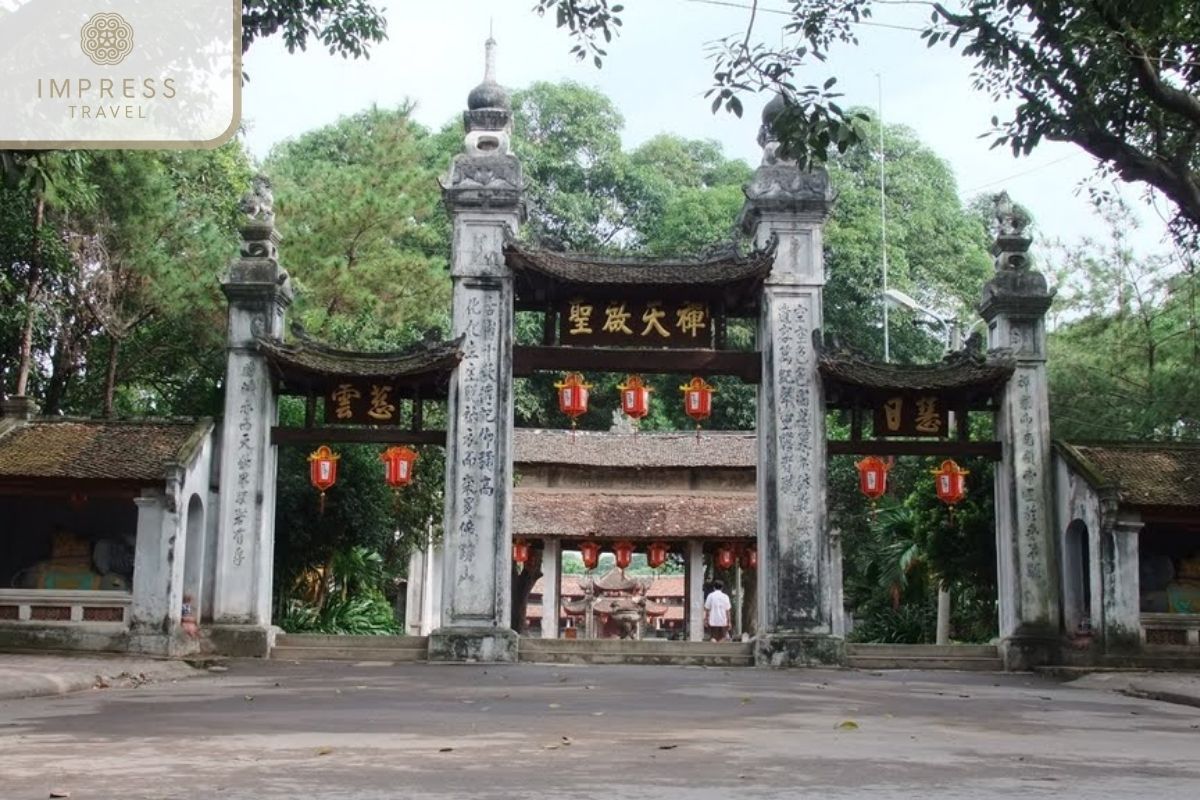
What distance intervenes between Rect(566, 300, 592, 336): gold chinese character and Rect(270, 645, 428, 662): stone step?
15.9 ft

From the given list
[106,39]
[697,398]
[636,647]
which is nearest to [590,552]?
[697,398]

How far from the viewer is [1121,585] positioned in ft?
55.4

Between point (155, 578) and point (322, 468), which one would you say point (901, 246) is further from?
point (155, 578)

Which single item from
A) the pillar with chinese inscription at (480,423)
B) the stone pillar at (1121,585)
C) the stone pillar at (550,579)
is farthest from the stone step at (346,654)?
the stone pillar at (550,579)

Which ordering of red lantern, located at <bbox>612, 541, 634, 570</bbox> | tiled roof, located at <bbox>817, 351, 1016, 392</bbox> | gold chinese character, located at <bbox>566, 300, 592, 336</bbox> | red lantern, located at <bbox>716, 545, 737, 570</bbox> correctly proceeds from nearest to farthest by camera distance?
tiled roof, located at <bbox>817, 351, 1016, 392</bbox> → gold chinese character, located at <bbox>566, 300, 592, 336</bbox> → red lantern, located at <bbox>612, 541, 634, 570</bbox> → red lantern, located at <bbox>716, 545, 737, 570</bbox>

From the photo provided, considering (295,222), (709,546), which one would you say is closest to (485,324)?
(295,222)

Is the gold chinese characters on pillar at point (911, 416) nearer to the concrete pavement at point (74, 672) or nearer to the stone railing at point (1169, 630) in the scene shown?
the stone railing at point (1169, 630)

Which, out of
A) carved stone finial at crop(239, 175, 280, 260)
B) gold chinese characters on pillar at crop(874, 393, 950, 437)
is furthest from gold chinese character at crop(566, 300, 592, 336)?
carved stone finial at crop(239, 175, 280, 260)

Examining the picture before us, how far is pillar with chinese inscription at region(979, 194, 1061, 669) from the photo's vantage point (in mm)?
17891

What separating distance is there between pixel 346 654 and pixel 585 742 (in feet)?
34.5

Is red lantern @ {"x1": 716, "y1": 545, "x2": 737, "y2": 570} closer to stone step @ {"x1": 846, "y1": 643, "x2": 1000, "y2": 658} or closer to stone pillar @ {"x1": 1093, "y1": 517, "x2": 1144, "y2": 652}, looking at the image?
stone step @ {"x1": 846, "y1": 643, "x2": 1000, "y2": 658}

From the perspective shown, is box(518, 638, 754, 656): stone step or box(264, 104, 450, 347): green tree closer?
box(518, 638, 754, 656): stone step

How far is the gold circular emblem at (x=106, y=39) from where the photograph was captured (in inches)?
225

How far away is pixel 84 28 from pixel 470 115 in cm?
1393
